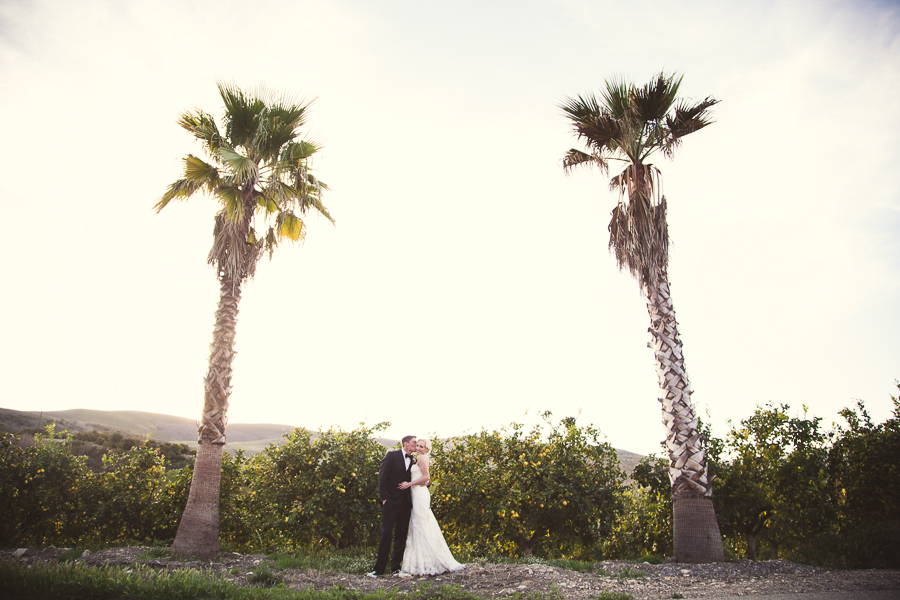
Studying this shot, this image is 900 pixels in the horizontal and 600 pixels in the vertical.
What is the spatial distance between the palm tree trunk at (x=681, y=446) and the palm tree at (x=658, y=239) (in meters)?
0.02

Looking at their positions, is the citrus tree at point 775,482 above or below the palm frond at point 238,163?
below

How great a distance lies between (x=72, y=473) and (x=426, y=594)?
36.4 ft

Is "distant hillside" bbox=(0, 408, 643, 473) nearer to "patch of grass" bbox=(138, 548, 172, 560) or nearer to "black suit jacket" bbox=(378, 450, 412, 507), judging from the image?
"patch of grass" bbox=(138, 548, 172, 560)

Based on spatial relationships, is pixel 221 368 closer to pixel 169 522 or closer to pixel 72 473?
pixel 169 522

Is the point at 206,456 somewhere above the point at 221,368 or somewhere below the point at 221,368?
below

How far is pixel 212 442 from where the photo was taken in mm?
9328

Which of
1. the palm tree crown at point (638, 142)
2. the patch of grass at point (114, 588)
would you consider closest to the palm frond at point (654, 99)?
the palm tree crown at point (638, 142)

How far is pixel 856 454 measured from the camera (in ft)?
33.5

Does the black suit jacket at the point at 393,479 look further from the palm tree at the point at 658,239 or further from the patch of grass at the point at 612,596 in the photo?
the palm tree at the point at 658,239

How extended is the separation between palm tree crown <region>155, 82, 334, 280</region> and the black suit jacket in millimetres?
6237

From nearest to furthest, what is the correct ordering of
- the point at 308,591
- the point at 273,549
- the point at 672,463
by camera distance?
1. the point at 308,591
2. the point at 672,463
3. the point at 273,549

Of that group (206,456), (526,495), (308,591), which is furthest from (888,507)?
(206,456)

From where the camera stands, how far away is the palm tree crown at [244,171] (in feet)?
34.8

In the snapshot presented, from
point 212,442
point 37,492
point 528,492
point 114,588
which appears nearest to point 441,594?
point 114,588
